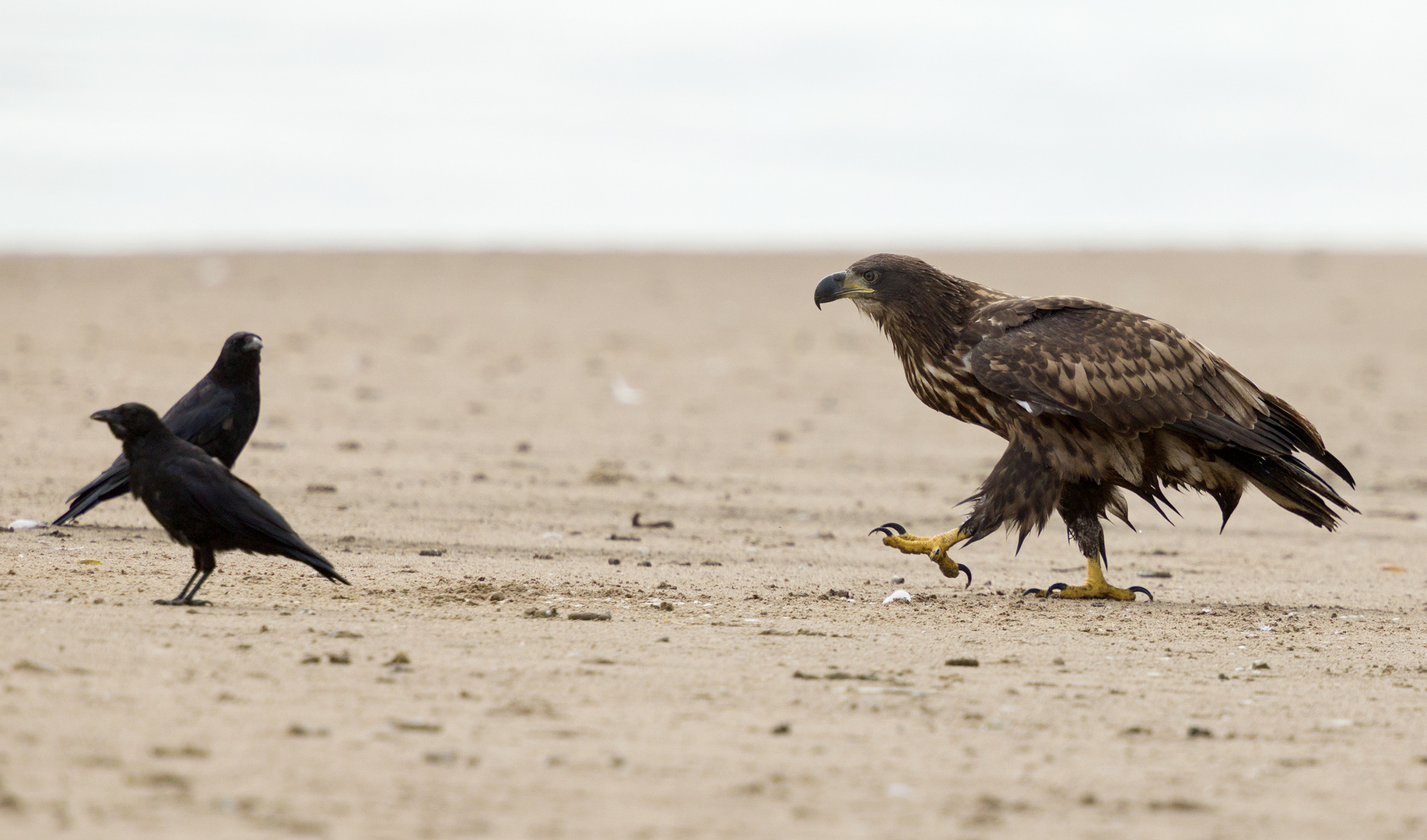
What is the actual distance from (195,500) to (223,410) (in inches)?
45.8

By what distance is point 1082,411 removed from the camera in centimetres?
633

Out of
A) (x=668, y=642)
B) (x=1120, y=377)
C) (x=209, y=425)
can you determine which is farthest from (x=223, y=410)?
(x=1120, y=377)

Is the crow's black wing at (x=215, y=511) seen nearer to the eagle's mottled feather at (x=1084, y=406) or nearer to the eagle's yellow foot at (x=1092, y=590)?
the eagle's mottled feather at (x=1084, y=406)

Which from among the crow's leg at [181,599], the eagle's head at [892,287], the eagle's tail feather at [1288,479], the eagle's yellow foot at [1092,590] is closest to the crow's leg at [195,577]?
the crow's leg at [181,599]

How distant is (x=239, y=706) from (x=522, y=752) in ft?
2.62

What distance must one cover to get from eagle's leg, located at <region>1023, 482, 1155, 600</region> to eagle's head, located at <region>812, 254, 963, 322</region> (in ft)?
3.50

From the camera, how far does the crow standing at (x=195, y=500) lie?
5066 mm

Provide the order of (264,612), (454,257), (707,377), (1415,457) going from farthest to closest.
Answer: (454,257), (707,377), (1415,457), (264,612)

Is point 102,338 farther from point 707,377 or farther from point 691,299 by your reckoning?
point 691,299

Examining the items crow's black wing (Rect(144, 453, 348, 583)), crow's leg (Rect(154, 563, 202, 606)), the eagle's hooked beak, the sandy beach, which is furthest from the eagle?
crow's leg (Rect(154, 563, 202, 606))

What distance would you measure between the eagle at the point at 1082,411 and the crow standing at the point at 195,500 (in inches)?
106

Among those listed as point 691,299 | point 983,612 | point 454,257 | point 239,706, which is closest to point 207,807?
point 239,706

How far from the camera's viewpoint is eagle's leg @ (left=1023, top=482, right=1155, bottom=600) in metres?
6.62

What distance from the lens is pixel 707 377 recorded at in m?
15.6
